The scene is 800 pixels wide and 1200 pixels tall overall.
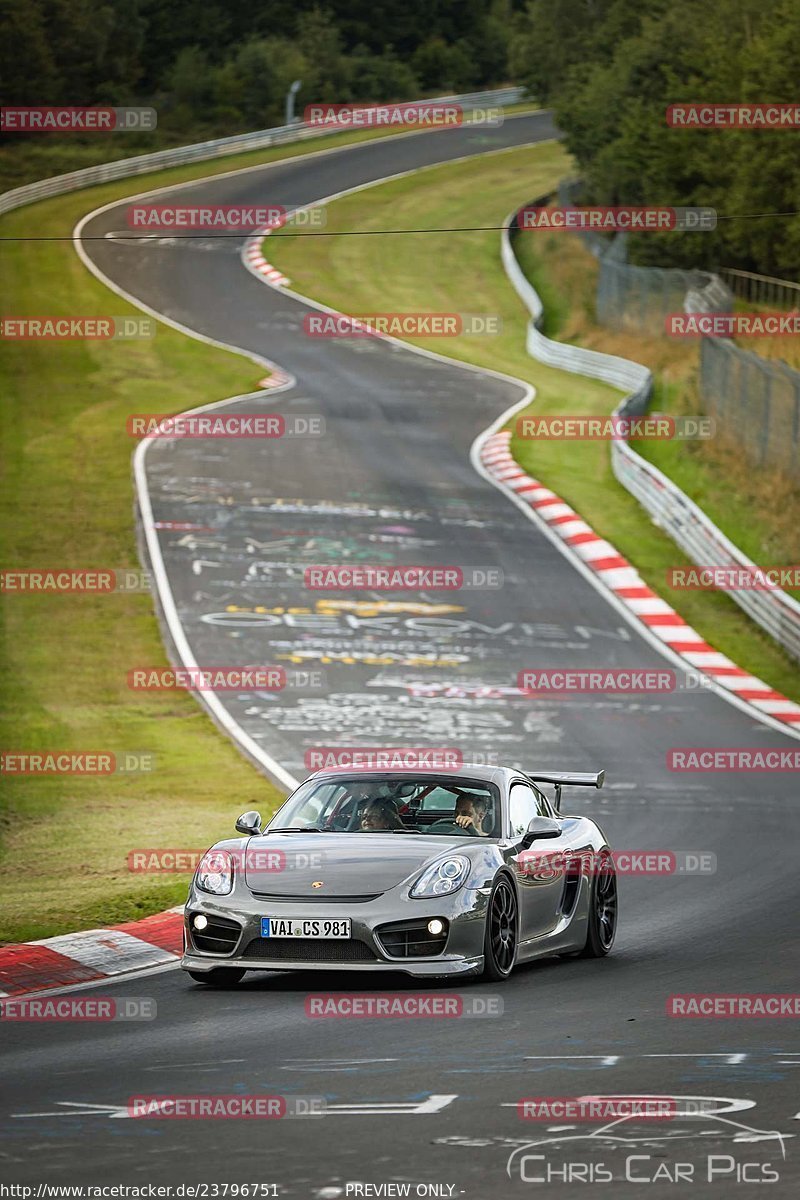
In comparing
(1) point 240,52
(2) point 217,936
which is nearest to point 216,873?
(2) point 217,936

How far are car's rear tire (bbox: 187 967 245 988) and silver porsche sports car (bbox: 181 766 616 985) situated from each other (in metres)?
0.01

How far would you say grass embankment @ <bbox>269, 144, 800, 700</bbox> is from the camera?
1172 inches

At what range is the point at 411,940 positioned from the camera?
10.4m

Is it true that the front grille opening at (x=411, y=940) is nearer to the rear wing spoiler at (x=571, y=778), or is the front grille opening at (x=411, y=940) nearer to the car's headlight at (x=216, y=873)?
the car's headlight at (x=216, y=873)

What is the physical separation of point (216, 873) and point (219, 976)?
56 centimetres

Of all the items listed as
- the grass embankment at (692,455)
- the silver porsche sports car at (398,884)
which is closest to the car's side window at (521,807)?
the silver porsche sports car at (398,884)

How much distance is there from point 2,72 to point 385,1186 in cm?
8022

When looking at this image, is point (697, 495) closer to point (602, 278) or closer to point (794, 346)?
point (794, 346)

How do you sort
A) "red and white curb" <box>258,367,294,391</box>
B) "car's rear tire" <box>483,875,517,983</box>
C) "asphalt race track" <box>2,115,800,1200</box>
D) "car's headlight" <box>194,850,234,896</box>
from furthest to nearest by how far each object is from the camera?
"red and white curb" <box>258,367,294,391</box> → "car's headlight" <box>194,850,234,896</box> → "car's rear tire" <box>483,875,517,983</box> → "asphalt race track" <box>2,115,800,1200</box>

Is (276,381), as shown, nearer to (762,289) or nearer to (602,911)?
(762,289)

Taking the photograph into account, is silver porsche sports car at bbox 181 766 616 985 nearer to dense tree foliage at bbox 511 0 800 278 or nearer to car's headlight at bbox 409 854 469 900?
car's headlight at bbox 409 854 469 900

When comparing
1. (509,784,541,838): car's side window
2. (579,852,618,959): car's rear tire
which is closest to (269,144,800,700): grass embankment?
(579,852,618,959): car's rear tire

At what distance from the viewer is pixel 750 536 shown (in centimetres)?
3200

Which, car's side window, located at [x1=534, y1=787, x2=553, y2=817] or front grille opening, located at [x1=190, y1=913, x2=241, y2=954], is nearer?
front grille opening, located at [x1=190, y1=913, x2=241, y2=954]
